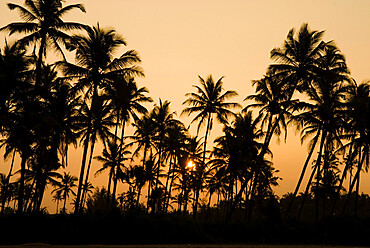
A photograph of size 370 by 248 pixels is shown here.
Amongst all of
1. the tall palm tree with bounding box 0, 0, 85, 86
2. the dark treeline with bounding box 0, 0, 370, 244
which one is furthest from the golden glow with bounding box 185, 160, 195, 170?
the tall palm tree with bounding box 0, 0, 85, 86

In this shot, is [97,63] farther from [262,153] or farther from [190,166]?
[190,166]

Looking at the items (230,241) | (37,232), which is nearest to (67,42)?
(37,232)

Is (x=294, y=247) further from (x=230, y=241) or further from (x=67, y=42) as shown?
(x=67, y=42)

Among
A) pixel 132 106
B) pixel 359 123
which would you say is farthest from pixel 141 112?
pixel 359 123

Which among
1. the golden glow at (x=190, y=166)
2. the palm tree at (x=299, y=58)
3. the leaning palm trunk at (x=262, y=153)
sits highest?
the palm tree at (x=299, y=58)

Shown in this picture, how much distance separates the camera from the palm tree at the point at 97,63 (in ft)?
94.2

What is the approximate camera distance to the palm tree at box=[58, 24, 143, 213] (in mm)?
28703

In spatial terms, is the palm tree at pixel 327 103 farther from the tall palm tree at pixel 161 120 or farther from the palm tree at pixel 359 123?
the tall palm tree at pixel 161 120

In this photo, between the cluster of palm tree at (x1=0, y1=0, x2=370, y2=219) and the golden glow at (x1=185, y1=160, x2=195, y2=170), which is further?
the golden glow at (x1=185, y1=160, x2=195, y2=170)

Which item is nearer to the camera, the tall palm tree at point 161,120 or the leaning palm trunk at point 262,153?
the leaning palm trunk at point 262,153

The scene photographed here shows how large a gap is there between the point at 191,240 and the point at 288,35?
18.0m

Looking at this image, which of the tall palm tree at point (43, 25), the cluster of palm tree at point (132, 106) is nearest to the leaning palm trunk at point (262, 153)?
the cluster of palm tree at point (132, 106)

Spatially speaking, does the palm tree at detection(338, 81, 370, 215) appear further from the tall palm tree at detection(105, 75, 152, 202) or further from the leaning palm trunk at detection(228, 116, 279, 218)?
the tall palm tree at detection(105, 75, 152, 202)

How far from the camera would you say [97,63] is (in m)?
28.9
